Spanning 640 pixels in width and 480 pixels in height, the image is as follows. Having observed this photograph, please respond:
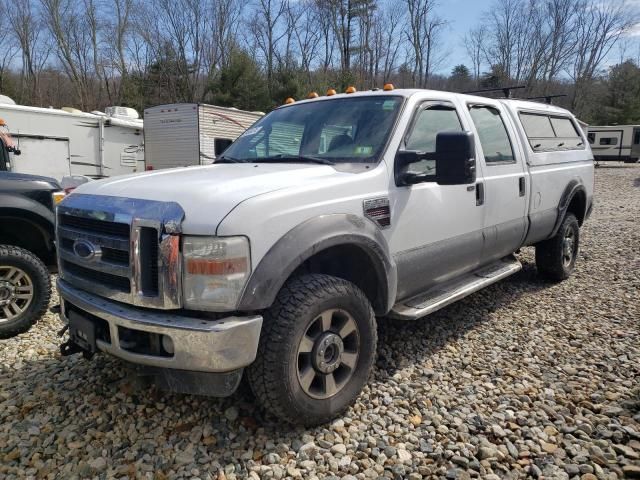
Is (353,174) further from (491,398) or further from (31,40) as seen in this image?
(31,40)

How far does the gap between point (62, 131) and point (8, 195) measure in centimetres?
972

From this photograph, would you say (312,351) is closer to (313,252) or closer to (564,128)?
(313,252)

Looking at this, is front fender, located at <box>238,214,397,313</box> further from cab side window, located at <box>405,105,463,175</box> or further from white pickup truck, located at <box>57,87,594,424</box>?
cab side window, located at <box>405,105,463,175</box>

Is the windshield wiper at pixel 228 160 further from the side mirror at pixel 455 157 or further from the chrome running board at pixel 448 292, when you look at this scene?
the chrome running board at pixel 448 292

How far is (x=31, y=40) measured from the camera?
1353 inches

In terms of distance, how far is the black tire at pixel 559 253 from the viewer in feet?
18.0

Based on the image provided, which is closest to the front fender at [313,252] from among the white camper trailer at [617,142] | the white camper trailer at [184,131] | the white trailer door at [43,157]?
the white camper trailer at [184,131]

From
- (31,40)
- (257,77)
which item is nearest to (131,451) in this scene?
(257,77)

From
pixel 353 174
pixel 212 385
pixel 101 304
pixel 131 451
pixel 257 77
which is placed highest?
pixel 257 77

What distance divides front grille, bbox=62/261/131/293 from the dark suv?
1597 millimetres

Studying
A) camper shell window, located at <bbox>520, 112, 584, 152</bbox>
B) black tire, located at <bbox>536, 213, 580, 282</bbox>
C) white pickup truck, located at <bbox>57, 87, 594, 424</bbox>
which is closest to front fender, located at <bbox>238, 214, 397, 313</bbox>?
white pickup truck, located at <bbox>57, 87, 594, 424</bbox>

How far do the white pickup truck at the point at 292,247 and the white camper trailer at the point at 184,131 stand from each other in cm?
1003

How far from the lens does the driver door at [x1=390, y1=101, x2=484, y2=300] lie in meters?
3.25

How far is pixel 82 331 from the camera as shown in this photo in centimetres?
265
